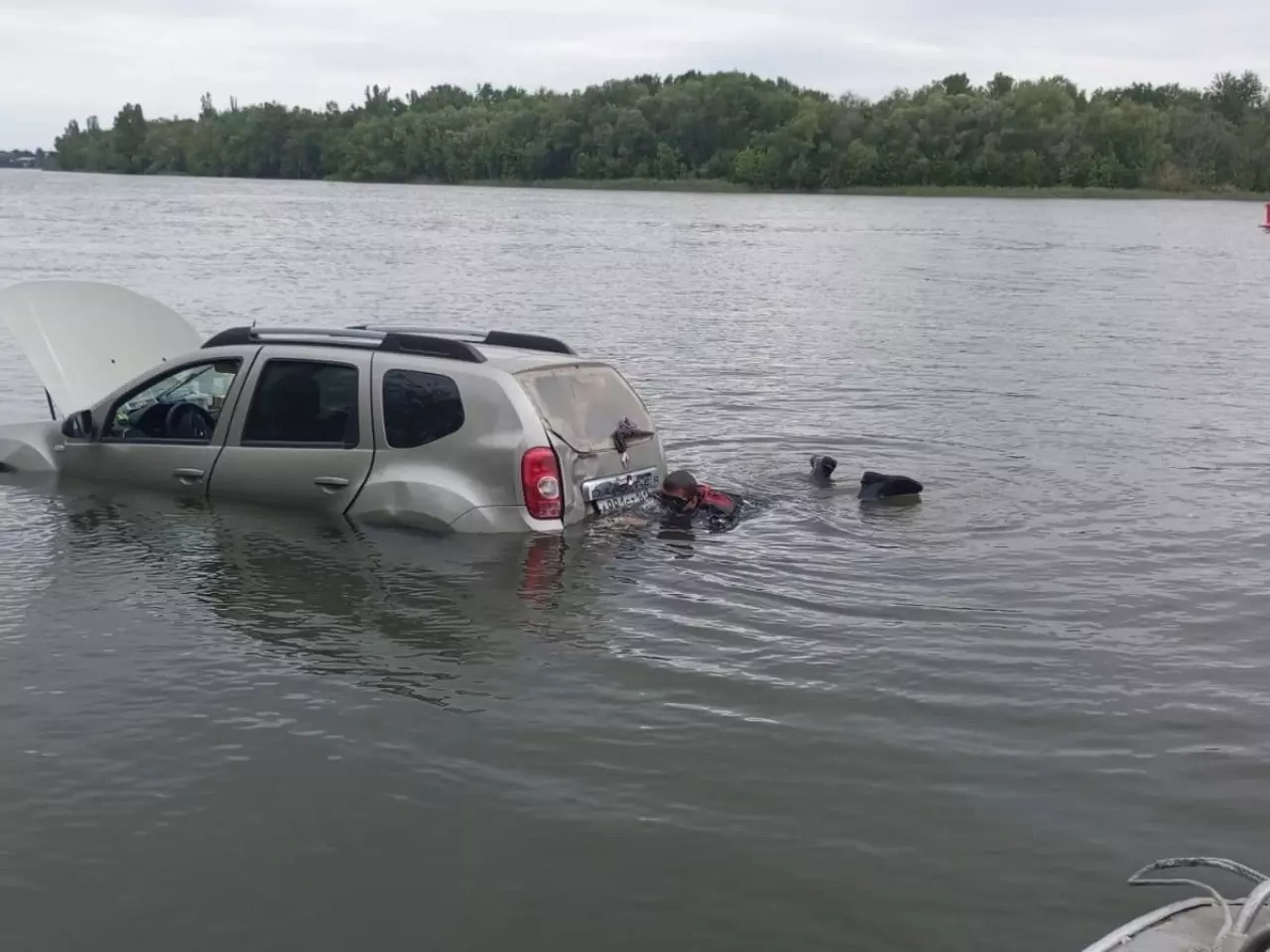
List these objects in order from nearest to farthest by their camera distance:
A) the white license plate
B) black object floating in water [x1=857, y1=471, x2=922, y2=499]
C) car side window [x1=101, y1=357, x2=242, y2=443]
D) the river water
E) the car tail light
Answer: the river water, the car tail light, the white license plate, car side window [x1=101, y1=357, x2=242, y2=443], black object floating in water [x1=857, y1=471, x2=922, y2=499]

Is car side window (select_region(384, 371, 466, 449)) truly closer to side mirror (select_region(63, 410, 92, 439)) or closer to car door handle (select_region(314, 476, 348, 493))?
car door handle (select_region(314, 476, 348, 493))

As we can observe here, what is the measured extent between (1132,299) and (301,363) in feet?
86.1

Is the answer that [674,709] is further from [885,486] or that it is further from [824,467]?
[824,467]

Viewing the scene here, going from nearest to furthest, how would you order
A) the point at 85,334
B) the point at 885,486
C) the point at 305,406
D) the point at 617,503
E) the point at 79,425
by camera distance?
the point at 617,503
the point at 305,406
the point at 79,425
the point at 885,486
the point at 85,334

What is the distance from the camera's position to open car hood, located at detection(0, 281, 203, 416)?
10.8m

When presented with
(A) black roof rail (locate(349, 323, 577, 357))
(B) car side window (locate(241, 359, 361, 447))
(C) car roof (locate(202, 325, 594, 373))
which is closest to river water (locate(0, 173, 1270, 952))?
(B) car side window (locate(241, 359, 361, 447))

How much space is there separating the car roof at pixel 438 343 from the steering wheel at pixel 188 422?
492 millimetres

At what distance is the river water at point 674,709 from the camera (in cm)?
491

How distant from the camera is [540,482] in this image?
841cm

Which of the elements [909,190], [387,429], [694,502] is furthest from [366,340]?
[909,190]

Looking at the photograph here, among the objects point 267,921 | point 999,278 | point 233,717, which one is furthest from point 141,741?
point 999,278

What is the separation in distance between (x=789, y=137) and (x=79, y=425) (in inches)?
4481

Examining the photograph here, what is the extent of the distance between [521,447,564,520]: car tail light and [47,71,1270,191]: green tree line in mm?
111615

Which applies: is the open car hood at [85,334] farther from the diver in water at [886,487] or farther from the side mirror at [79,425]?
the diver in water at [886,487]
